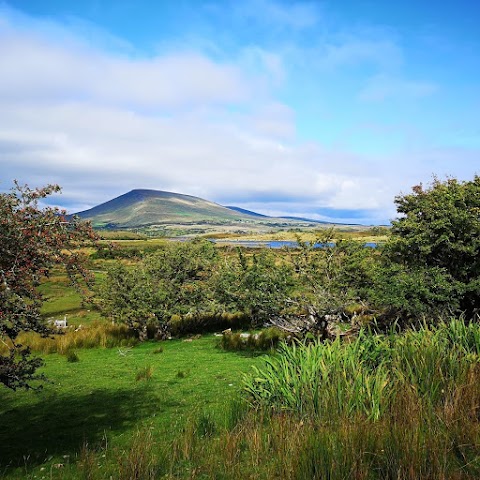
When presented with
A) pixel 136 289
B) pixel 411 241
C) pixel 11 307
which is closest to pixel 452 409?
pixel 11 307

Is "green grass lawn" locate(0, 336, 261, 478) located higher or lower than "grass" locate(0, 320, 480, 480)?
lower

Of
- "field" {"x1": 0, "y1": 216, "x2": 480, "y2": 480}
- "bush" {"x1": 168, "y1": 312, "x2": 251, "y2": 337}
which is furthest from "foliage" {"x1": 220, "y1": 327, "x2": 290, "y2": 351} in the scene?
"bush" {"x1": 168, "y1": 312, "x2": 251, "y2": 337}

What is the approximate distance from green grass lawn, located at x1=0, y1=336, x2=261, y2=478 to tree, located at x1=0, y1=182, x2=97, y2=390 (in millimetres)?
2220

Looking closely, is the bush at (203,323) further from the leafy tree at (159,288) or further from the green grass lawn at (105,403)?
the green grass lawn at (105,403)

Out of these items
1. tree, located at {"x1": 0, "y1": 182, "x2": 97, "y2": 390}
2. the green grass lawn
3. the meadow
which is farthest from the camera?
the green grass lawn

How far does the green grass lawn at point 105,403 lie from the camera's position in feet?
28.0

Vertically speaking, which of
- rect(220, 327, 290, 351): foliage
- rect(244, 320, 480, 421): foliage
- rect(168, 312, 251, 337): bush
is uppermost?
rect(244, 320, 480, 421): foliage

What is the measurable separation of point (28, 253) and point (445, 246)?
1503 centimetres

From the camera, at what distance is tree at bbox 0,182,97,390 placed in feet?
21.6

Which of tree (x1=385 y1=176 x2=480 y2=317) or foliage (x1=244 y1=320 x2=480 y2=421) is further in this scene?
tree (x1=385 y1=176 x2=480 y2=317)

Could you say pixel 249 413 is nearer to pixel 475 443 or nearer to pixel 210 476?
pixel 210 476

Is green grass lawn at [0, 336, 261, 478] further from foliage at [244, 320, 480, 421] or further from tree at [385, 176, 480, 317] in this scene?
tree at [385, 176, 480, 317]

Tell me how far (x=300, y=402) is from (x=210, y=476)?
7.94 feet

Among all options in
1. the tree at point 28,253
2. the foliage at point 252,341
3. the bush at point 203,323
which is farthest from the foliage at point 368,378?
the bush at point 203,323
